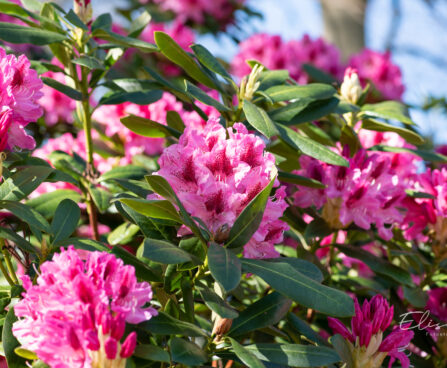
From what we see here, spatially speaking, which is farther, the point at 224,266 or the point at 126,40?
the point at 126,40

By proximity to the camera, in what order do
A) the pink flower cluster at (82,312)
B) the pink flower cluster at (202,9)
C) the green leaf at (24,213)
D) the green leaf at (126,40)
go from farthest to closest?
1. the pink flower cluster at (202,9)
2. the green leaf at (126,40)
3. the green leaf at (24,213)
4. the pink flower cluster at (82,312)

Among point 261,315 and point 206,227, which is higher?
point 206,227

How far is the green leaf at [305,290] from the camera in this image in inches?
34.2

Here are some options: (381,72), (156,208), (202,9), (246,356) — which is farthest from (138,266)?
(202,9)

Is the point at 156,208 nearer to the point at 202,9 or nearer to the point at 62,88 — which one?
the point at 62,88

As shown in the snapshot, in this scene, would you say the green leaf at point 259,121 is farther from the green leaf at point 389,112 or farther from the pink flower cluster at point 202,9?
the pink flower cluster at point 202,9

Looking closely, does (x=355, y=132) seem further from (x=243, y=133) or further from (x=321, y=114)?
(x=243, y=133)

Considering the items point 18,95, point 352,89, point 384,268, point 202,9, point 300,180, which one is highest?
point 202,9

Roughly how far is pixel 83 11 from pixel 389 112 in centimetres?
79

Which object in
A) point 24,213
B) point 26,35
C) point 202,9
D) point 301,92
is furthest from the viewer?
point 202,9

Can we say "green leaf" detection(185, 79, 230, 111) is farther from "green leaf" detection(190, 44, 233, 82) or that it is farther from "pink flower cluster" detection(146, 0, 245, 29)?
"pink flower cluster" detection(146, 0, 245, 29)

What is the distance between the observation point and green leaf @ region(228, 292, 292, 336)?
39.2 inches

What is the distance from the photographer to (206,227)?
3.09 ft

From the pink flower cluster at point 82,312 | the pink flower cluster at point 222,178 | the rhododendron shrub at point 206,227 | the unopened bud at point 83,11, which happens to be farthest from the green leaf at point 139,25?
the pink flower cluster at point 82,312
